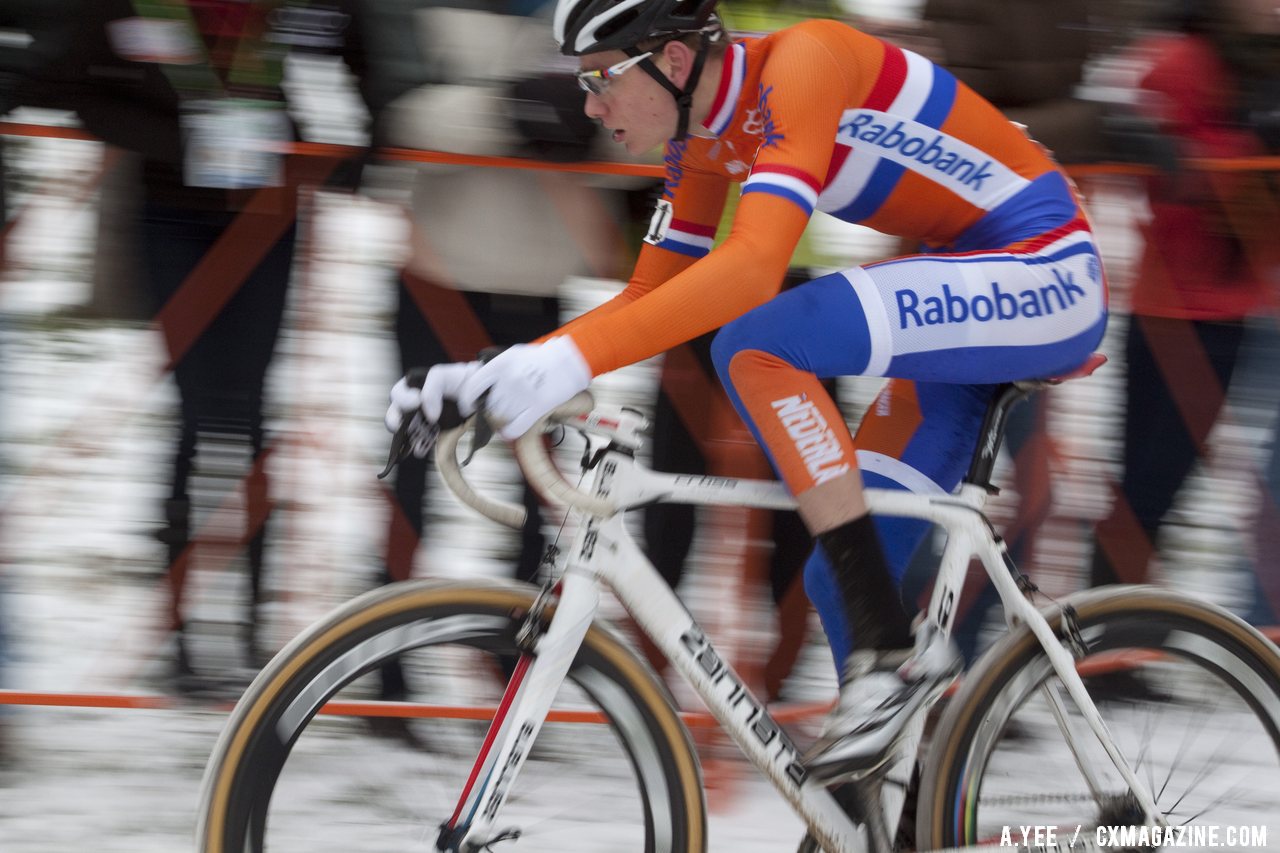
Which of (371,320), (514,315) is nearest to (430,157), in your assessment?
(514,315)

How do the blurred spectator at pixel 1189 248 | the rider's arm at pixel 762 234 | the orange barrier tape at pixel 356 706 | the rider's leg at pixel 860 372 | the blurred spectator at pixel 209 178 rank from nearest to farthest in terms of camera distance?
the rider's arm at pixel 762 234 → the rider's leg at pixel 860 372 → the orange barrier tape at pixel 356 706 → the blurred spectator at pixel 209 178 → the blurred spectator at pixel 1189 248

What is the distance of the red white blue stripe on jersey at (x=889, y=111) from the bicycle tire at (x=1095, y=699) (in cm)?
80

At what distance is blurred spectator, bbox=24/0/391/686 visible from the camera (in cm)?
292

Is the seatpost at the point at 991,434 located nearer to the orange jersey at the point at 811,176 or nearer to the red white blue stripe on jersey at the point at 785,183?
the orange jersey at the point at 811,176

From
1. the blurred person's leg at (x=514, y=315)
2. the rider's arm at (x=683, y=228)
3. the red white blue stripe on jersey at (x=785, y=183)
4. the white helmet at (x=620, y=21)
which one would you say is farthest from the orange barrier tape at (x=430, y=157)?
the red white blue stripe on jersey at (x=785, y=183)

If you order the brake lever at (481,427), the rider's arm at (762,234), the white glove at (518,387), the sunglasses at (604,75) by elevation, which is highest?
the sunglasses at (604,75)

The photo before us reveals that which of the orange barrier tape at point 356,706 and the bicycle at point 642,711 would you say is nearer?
the bicycle at point 642,711

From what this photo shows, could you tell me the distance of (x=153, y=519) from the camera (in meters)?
3.32

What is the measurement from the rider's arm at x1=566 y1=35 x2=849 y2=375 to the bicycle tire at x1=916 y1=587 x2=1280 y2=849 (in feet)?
2.68

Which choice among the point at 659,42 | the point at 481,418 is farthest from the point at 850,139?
the point at 481,418

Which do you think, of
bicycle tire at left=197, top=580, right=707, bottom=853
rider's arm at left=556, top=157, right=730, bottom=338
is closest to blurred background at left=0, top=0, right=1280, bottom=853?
rider's arm at left=556, top=157, right=730, bottom=338

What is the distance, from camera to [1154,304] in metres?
3.42

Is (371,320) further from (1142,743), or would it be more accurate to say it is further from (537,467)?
(1142,743)

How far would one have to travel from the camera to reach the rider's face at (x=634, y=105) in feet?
7.31
